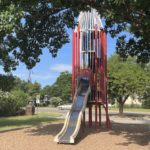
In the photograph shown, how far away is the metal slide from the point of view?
18.5m

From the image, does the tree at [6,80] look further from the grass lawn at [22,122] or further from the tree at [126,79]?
the tree at [126,79]

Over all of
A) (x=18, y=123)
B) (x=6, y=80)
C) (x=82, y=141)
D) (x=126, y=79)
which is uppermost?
(x=126, y=79)

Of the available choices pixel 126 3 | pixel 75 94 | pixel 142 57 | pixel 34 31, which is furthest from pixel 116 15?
pixel 75 94

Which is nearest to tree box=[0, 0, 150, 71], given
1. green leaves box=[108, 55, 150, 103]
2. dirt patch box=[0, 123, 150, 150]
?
dirt patch box=[0, 123, 150, 150]

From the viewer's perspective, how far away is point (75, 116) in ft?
73.7

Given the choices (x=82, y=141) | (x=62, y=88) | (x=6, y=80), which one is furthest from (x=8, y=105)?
(x=62, y=88)

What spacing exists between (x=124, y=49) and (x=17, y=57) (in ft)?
15.1

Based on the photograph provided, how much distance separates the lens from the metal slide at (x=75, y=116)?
1850 centimetres

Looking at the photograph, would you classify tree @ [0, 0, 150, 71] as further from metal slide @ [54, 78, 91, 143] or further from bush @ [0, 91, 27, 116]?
bush @ [0, 91, 27, 116]

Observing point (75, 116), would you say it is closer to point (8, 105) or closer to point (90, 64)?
point (90, 64)

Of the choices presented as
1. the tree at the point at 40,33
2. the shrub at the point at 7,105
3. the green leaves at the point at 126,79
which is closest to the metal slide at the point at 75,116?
the tree at the point at 40,33

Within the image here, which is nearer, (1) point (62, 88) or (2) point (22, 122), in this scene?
(2) point (22, 122)

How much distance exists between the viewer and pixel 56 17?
20484mm

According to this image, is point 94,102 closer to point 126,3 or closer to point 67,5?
point 67,5
